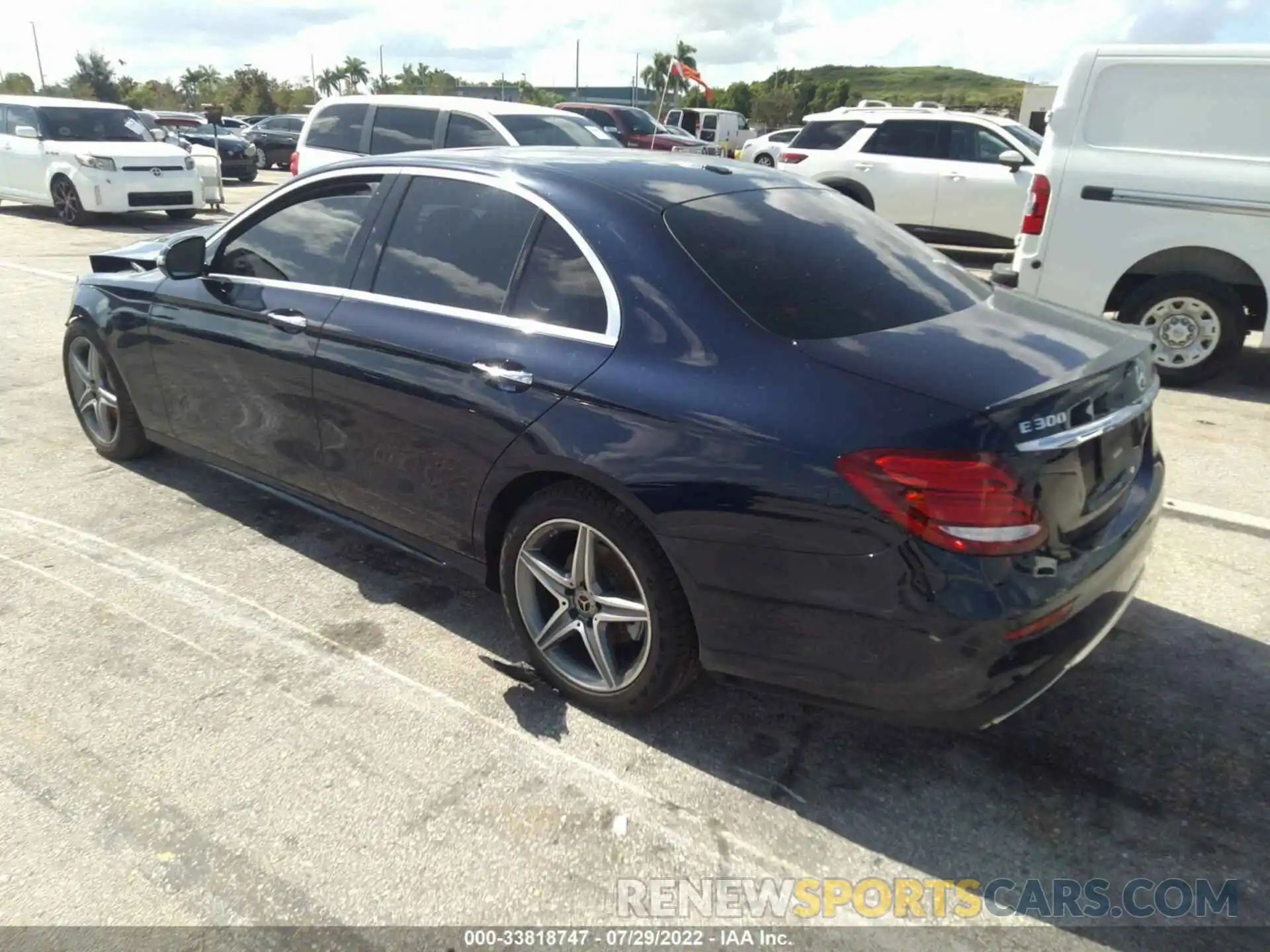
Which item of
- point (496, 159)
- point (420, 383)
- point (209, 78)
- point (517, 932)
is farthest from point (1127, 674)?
point (209, 78)

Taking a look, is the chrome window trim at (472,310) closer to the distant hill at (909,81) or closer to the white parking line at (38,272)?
the white parking line at (38,272)

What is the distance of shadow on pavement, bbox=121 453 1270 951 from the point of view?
2396mm

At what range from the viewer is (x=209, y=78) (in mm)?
77625

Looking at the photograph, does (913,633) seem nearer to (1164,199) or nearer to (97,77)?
(1164,199)

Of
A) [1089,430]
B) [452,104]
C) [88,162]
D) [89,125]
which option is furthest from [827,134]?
[1089,430]

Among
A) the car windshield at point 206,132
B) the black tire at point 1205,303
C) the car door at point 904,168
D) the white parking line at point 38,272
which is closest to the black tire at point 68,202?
the white parking line at point 38,272

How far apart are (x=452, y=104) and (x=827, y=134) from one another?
5561 mm

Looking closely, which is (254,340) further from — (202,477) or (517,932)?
(517,932)

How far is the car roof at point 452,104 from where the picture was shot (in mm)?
9648

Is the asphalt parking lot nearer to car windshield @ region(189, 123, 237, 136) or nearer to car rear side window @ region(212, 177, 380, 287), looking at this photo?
car rear side window @ region(212, 177, 380, 287)

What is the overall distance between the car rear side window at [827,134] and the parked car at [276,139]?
61.5 ft

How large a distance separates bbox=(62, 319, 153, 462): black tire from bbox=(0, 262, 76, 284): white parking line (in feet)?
18.5

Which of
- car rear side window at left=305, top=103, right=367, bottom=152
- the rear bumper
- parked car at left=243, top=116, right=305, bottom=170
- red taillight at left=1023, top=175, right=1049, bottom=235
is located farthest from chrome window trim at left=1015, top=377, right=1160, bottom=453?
parked car at left=243, top=116, right=305, bottom=170

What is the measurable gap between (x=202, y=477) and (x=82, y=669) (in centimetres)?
183
